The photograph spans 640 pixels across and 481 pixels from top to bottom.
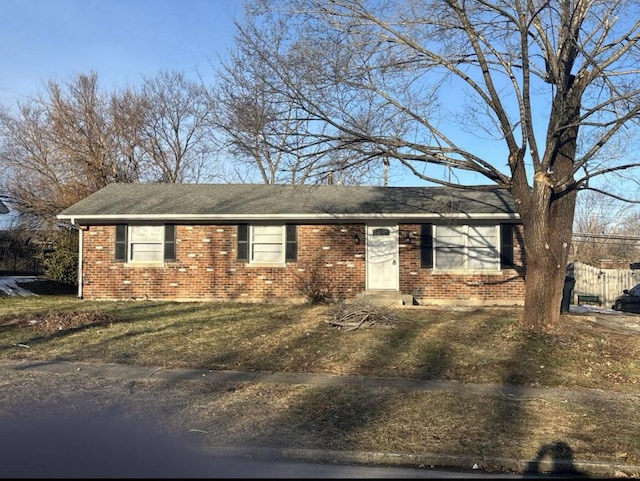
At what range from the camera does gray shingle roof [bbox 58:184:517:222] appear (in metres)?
15.3

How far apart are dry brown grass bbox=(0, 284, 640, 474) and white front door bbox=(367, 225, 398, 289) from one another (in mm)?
1940

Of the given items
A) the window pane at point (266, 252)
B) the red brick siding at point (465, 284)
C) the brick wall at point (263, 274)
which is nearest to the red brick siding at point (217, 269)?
the brick wall at point (263, 274)

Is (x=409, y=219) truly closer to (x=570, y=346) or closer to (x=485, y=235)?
(x=485, y=235)

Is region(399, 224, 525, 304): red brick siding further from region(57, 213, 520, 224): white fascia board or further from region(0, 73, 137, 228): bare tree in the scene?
region(0, 73, 137, 228): bare tree

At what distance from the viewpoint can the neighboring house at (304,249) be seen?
50.3ft

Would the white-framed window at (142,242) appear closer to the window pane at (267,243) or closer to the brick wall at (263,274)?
the brick wall at (263,274)

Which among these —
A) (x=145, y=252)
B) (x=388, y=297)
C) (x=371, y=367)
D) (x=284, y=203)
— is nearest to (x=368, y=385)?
(x=371, y=367)

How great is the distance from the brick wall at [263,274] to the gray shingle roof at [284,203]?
53 cm

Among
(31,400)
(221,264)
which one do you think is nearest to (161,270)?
(221,264)

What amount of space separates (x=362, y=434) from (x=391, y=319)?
5.83 metres

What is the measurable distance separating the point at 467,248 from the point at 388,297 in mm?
2872

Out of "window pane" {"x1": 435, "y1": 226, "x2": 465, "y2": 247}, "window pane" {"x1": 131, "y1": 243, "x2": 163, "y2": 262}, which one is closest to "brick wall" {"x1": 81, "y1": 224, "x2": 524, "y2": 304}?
"window pane" {"x1": 131, "y1": 243, "x2": 163, "y2": 262}

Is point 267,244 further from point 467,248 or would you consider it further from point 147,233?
point 467,248

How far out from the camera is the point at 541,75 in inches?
412
